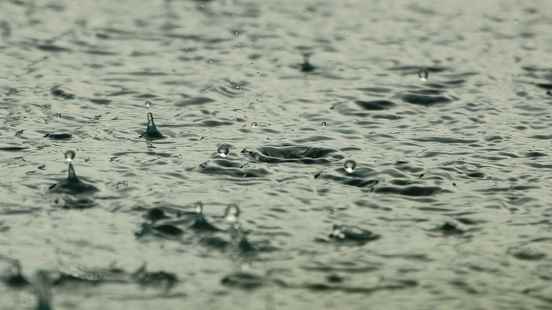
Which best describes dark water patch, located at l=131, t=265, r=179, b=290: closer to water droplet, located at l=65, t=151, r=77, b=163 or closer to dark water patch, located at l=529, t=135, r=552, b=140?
water droplet, located at l=65, t=151, r=77, b=163

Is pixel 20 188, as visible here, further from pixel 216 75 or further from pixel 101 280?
pixel 216 75

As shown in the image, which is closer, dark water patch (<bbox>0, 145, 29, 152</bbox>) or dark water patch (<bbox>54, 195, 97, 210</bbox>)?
dark water patch (<bbox>54, 195, 97, 210</bbox>)

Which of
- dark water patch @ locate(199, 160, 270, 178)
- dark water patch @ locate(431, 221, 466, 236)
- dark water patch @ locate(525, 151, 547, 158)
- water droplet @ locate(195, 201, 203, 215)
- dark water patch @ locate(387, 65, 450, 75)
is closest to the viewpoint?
dark water patch @ locate(431, 221, 466, 236)

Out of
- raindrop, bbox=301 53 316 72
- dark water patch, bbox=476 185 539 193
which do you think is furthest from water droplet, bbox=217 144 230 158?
raindrop, bbox=301 53 316 72

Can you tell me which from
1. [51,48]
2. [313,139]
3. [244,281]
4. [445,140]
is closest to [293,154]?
[313,139]

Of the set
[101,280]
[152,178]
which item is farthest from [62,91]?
[101,280]

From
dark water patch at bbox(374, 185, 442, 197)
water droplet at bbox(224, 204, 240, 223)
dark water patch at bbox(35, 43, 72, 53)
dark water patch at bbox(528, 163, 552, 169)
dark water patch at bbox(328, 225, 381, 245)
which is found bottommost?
dark water patch at bbox(328, 225, 381, 245)

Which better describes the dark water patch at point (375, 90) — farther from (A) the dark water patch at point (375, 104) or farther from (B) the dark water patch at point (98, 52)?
(B) the dark water patch at point (98, 52)

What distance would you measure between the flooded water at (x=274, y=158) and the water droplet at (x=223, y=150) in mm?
21

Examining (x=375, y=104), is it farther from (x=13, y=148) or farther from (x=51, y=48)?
(x=51, y=48)

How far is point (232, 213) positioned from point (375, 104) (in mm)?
3049

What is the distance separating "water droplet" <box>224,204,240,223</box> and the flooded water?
0.01 metres

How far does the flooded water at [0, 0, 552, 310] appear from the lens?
555 centimetres

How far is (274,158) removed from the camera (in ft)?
25.0
